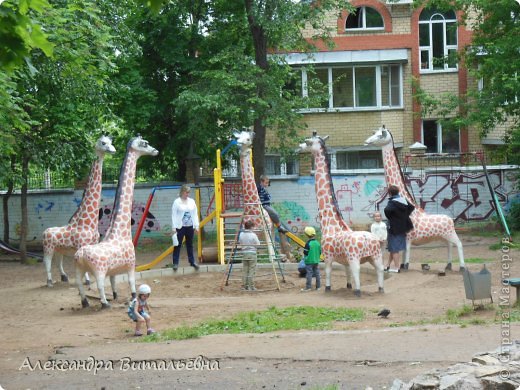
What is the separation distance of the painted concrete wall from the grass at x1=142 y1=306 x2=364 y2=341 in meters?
14.6

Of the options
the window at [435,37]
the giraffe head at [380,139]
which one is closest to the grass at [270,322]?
the giraffe head at [380,139]

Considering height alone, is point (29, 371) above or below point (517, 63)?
below

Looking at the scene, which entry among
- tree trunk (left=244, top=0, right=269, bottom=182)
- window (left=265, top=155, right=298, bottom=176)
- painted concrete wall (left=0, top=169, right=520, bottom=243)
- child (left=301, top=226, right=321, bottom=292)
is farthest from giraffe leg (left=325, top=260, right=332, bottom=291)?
window (left=265, top=155, right=298, bottom=176)

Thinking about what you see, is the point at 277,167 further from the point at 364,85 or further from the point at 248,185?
the point at 248,185

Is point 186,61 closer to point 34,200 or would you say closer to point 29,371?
point 34,200

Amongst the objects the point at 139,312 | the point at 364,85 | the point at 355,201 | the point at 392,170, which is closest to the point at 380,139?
the point at 392,170

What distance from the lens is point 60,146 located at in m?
20.7

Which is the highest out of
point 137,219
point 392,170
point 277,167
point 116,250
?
point 277,167

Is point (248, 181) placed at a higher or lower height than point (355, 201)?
higher

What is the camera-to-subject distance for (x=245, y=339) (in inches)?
421

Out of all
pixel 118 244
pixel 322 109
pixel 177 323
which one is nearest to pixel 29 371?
pixel 177 323

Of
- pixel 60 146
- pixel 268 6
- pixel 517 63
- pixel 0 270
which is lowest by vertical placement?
pixel 0 270

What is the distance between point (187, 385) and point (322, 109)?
24.0m

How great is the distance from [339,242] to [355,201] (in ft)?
42.8
